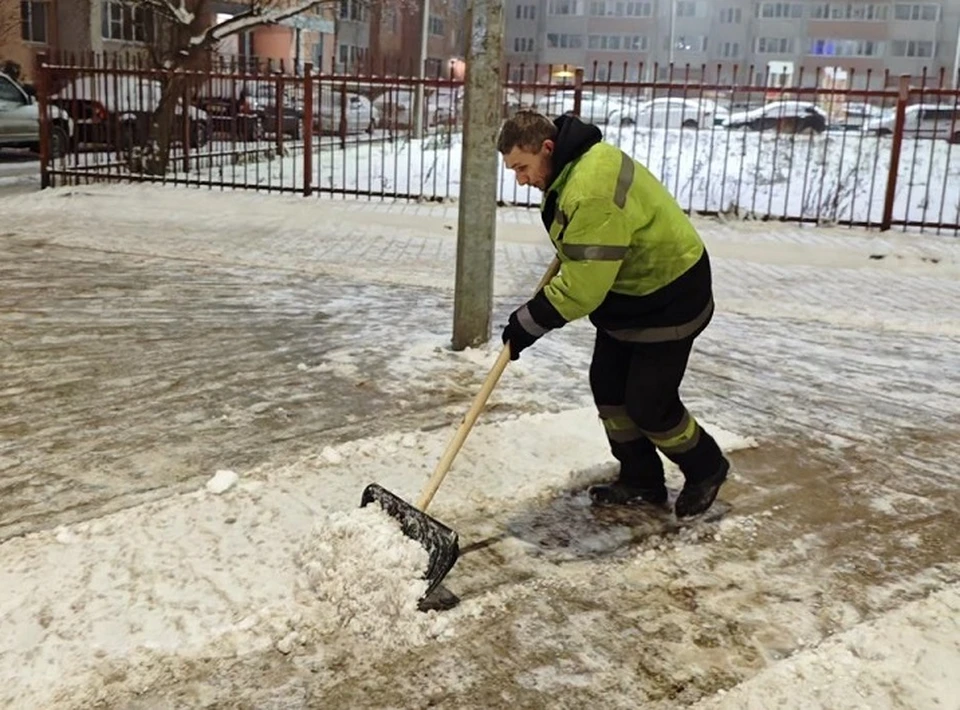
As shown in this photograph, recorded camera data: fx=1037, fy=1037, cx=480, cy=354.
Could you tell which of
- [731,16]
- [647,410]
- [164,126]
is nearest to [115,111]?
[164,126]

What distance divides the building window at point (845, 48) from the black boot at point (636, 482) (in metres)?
77.4

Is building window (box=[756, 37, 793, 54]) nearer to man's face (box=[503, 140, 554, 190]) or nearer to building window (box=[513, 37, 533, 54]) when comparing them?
building window (box=[513, 37, 533, 54])

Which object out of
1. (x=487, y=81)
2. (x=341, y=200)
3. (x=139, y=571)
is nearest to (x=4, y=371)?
(x=139, y=571)

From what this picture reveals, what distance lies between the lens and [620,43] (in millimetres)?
76938

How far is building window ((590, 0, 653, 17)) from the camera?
76.3m

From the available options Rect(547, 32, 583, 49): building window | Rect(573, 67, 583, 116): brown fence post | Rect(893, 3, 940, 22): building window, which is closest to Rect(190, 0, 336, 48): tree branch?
Answer: Rect(573, 67, 583, 116): brown fence post

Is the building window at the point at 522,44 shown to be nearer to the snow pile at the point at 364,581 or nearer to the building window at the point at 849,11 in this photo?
the building window at the point at 849,11

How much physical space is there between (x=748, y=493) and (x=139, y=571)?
94.1 inches

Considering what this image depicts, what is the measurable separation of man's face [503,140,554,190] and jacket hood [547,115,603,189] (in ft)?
0.07

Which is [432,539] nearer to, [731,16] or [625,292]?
[625,292]

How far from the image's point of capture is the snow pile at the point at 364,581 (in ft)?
10.2

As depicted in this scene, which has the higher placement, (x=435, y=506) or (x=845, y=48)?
(x=845, y=48)

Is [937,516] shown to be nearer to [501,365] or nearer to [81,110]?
[501,365]

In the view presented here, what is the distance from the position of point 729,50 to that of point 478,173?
75129 millimetres
